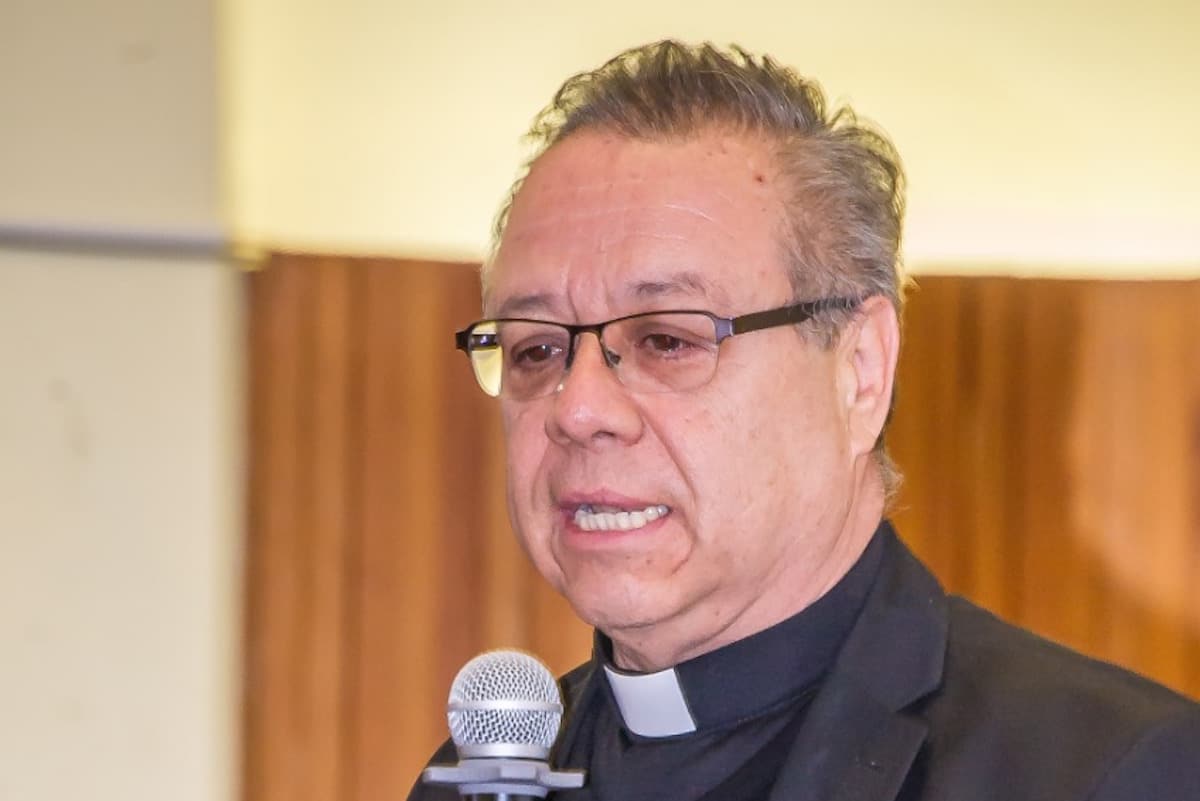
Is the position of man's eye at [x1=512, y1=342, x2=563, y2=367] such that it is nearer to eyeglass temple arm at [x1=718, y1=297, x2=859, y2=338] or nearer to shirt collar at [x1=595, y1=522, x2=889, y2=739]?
eyeglass temple arm at [x1=718, y1=297, x2=859, y2=338]

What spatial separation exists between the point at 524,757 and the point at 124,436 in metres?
1.52

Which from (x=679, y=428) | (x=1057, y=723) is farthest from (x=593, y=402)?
(x=1057, y=723)

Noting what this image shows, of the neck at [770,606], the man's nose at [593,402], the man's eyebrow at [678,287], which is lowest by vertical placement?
the neck at [770,606]

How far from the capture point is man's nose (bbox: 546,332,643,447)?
1431 mm

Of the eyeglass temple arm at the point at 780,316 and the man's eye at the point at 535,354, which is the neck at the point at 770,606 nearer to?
the eyeglass temple arm at the point at 780,316

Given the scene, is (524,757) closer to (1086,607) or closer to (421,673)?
(421,673)

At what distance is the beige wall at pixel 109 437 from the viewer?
2.54 metres

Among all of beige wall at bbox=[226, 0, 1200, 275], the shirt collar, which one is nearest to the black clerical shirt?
the shirt collar

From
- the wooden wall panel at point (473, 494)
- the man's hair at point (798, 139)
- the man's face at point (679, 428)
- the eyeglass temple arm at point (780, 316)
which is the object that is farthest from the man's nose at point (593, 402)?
the wooden wall panel at point (473, 494)

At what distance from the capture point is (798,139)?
1.57 m

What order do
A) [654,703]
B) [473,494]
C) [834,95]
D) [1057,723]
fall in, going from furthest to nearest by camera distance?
1. [834,95]
2. [473,494]
3. [654,703]
4. [1057,723]

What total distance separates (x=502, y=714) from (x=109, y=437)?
1.49m

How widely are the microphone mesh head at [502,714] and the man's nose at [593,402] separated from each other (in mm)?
251

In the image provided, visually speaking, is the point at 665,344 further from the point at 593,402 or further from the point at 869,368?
the point at 869,368
